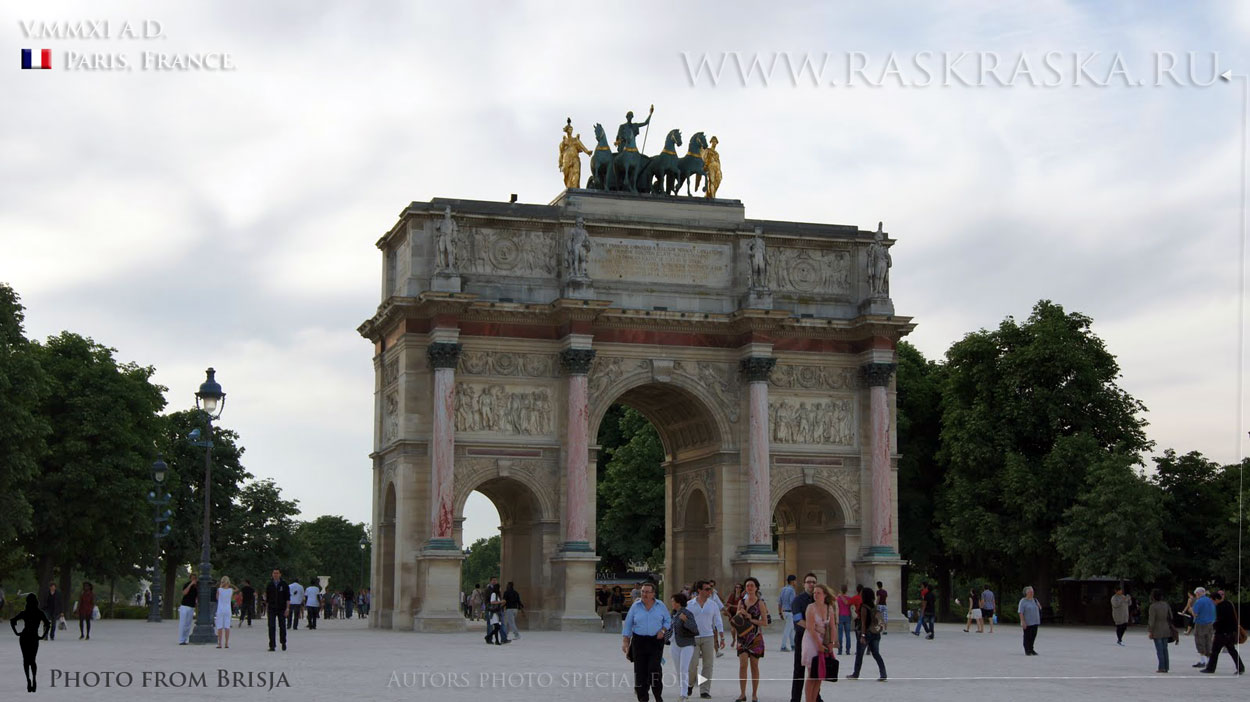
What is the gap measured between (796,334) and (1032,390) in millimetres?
11341

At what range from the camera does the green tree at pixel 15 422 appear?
49.2 metres

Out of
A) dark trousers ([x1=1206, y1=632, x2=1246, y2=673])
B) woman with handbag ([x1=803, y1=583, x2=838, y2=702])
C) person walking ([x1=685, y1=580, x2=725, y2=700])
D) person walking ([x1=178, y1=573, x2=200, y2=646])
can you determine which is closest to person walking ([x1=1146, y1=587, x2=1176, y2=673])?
dark trousers ([x1=1206, y1=632, x2=1246, y2=673])

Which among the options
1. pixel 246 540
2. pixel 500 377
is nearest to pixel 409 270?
pixel 500 377

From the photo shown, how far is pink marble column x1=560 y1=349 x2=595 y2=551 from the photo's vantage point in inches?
1907

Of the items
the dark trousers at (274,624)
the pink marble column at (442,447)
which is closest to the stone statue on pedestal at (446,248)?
the pink marble column at (442,447)

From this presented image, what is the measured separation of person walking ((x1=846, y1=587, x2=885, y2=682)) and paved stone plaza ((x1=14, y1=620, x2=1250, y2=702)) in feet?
1.10

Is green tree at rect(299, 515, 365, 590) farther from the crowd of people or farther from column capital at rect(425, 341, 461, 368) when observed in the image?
the crowd of people

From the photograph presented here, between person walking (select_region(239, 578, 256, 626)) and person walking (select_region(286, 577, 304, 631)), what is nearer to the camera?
person walking (select_region(286, 577, 304, 631))

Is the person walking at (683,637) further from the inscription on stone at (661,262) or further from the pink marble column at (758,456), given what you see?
the inscription on stone at (661,262)

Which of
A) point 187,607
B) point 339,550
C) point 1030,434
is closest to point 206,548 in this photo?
point 187,607

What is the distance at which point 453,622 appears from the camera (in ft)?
153

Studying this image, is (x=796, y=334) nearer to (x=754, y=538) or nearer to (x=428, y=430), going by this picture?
(x=754, y=538)

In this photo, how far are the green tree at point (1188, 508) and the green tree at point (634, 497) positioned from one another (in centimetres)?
2025

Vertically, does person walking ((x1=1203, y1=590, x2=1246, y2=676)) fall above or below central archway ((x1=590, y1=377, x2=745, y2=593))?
below
